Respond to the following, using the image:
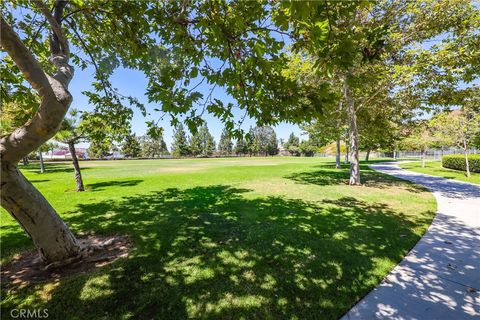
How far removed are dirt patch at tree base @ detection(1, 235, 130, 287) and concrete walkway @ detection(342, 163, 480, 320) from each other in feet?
14.1

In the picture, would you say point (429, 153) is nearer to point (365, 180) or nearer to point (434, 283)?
point (365, 180)

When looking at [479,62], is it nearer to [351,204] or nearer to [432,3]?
[432,3]

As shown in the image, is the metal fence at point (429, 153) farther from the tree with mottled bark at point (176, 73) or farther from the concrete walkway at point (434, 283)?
the tree with mottled bark at point (176, 73)

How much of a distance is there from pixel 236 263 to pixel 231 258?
0.70 ft

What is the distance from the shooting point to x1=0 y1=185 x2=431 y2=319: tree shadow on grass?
299 centimetres

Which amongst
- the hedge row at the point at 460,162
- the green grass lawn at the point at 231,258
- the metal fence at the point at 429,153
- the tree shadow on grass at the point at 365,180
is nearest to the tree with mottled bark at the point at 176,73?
the green grass lawn at the point at 231,258

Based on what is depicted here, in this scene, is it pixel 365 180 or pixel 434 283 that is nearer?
pixel 434 283

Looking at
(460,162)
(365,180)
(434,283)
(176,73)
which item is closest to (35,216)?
(176,73)

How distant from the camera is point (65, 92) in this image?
3180mm

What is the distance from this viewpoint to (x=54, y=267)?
3.89 meters

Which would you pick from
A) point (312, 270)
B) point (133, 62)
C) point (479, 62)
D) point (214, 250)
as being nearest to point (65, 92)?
point (133, 62)

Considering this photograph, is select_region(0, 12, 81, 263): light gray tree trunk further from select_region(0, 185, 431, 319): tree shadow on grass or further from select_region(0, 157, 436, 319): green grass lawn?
select_region(0, 185, 431, 319): tree shadow on grass

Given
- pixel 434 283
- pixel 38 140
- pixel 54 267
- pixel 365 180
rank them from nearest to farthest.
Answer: pixel 38 140, pixel 434 283, pixel 54 267, pixel 365 180

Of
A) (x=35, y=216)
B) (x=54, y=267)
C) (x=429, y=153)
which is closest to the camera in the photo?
(x=35, y=216)
